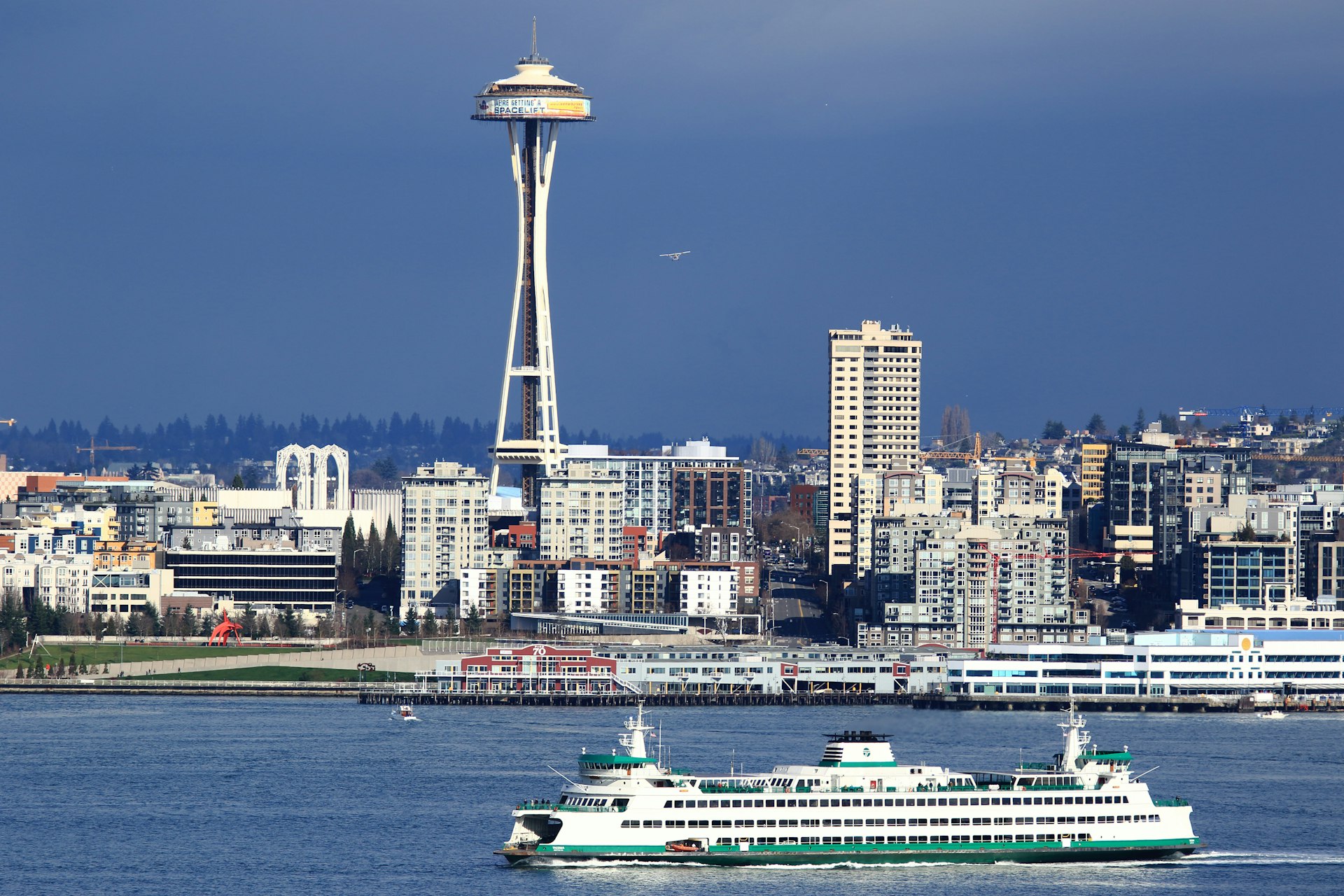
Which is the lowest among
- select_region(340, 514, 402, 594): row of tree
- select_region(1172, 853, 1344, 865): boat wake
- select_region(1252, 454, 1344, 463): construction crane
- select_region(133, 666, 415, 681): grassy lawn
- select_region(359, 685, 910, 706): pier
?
select_region(1172, 853, 1344, 865): boat wake

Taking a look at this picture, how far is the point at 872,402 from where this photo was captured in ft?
355

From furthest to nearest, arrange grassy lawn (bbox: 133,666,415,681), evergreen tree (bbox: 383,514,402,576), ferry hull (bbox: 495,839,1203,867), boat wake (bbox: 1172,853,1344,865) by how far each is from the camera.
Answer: evergreen tree (bbox: 383,514,402,576), grassy lawn (bbox: 133,666,415,681), boat wake (bbox: 1172,853,1344,865), ferry hull (bbox: 495,839,1203,867)

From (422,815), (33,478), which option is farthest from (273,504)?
(422,815)

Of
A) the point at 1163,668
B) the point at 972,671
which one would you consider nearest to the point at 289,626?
the point at 972,671

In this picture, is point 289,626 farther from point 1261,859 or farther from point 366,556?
point 1261,859

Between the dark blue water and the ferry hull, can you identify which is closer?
the dark blue water

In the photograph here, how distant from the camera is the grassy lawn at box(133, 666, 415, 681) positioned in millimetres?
68875

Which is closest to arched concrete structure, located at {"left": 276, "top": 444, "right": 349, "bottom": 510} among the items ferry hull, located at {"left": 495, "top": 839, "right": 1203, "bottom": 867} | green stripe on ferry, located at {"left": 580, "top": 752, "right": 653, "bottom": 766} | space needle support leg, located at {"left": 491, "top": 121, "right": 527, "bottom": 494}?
space needle support leg, located at {"left": 491, "top": 121, "right": 527, "bottom": 494}

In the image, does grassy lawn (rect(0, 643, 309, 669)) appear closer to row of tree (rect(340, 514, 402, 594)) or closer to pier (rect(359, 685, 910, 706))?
pier (rect(359, 685, 910, 706))

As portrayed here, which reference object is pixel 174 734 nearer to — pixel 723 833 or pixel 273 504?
pixel 723 833

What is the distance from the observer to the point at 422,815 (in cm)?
4078

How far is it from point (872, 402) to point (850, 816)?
72.6 m

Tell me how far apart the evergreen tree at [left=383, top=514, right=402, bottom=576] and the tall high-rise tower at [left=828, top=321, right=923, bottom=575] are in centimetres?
1560

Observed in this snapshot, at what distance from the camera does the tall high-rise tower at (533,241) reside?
10138 cm
